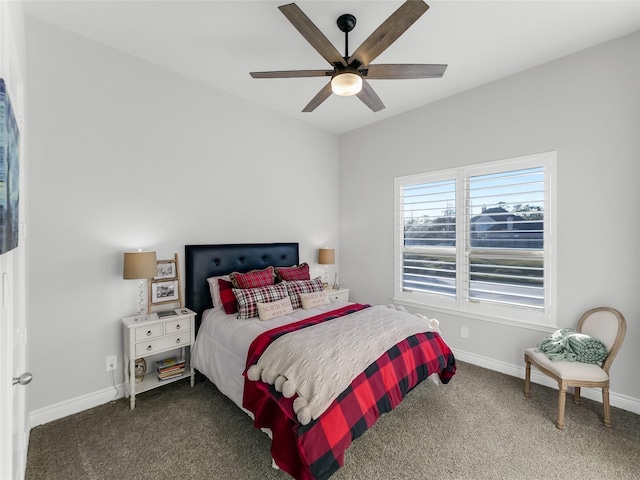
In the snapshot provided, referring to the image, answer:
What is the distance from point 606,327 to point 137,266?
390 cm

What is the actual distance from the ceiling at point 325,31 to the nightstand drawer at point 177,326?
96.4 inches

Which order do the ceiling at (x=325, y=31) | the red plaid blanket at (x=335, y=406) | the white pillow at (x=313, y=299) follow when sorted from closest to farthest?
1. the red plaid blanket at (x=335, y=406)
2. the ceiling at (x=325, y=31)
3. the white pillow at (x=313, y=299)

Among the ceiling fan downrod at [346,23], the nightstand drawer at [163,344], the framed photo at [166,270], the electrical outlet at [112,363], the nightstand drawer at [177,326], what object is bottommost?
the electrical outlet at [112,363]

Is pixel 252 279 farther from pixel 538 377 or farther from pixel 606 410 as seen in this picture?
pixel 606 410

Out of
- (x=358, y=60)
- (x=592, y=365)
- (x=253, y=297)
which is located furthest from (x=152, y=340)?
(x=592, y=365)

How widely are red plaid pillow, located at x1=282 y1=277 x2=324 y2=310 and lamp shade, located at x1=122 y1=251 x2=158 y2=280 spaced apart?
130cm

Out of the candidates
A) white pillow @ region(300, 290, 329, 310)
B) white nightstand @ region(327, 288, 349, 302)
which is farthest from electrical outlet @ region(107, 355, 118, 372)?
white nightstand @ region(327, 288, 349, 302)

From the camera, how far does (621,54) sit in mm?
2404

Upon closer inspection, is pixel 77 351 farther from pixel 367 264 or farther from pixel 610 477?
pixel 610 477

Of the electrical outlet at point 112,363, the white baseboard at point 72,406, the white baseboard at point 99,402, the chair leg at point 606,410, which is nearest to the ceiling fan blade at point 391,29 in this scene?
the chair leg at point 606,410

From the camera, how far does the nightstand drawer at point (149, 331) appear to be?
7.95ft

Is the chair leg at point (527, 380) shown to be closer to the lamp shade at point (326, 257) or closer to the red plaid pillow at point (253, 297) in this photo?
the red plaid pillow at point (253, 297)

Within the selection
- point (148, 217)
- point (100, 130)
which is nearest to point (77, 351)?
point (148, 217)

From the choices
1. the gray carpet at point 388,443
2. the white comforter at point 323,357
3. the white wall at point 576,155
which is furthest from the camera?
the white wall at point 576,155
